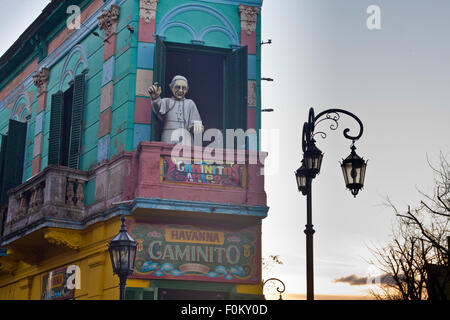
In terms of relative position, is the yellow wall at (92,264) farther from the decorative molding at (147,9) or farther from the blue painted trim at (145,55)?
the decorative molding at (147,9)

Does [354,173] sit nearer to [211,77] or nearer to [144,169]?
[144,169]

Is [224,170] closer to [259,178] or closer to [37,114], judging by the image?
[259,178]

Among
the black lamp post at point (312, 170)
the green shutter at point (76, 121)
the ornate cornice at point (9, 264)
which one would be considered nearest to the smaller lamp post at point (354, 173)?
the black lamp post at point (312, 170)

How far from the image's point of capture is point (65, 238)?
15586mm

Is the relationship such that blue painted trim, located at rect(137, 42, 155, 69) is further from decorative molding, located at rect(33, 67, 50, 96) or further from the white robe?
decorative molding, located at rect(33, 67, 50, 96)

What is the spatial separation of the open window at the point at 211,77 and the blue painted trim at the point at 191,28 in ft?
0.90

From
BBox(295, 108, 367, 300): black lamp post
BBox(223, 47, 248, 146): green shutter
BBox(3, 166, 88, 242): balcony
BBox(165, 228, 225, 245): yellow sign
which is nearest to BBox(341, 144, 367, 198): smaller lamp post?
BBox(295, 108, 367, 300): black lamp post

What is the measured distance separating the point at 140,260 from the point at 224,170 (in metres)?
2.37

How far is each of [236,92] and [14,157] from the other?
7649mm

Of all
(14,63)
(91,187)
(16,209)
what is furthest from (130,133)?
(14,63)

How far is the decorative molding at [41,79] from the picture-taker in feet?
64.2

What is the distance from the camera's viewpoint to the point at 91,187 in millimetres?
15805

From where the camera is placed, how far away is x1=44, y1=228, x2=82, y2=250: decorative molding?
15.4 metres

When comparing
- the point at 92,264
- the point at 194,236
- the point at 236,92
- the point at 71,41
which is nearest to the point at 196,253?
the point at 194,236
